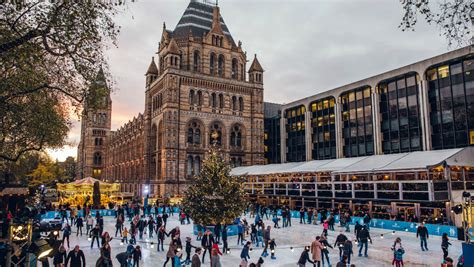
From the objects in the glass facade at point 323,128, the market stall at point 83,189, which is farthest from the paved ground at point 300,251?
the glass facade at point 323,128

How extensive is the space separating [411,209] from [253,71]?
4033 centimetres

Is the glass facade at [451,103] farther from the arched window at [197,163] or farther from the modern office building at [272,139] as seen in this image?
the arched window at [197,163]

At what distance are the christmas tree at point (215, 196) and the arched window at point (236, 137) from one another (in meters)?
36.1

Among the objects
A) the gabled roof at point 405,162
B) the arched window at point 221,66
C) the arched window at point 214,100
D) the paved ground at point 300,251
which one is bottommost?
the paved ground at point 300,251

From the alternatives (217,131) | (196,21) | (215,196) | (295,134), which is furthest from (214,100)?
(215,196)

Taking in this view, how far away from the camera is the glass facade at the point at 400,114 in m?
39.5

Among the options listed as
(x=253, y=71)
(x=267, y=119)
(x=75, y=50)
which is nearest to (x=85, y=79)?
(x=75, y=50)

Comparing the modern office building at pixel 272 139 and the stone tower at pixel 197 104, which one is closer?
the stone tower at pixel 197 104

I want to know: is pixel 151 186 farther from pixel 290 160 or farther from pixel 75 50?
pixel 75 50

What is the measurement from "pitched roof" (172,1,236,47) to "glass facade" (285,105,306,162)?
17610 millimetres

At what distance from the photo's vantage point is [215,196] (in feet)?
74.5

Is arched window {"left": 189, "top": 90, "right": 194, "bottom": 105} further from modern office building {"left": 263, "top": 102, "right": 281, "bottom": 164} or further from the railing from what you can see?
the railing

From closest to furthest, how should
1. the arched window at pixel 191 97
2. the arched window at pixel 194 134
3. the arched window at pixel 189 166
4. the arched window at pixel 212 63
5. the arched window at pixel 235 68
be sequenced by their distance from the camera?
the arched window at pixel 189 166 → the arched window at pixel 194 134 → the arched window at pixel 191 97 → the arched window at pixel 212 63 → the arched window at pixel 235 68

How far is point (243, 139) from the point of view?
61.7 meters
